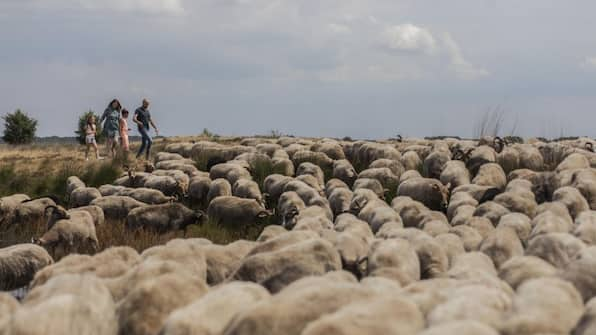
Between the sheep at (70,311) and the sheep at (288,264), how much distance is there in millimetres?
1711

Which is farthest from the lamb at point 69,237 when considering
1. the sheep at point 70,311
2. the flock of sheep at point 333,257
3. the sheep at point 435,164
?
the sheep at point 435,164

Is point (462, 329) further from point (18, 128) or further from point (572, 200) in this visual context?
point (18, 128)

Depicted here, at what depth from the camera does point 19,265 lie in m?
11.2

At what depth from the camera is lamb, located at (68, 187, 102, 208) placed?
19125mm

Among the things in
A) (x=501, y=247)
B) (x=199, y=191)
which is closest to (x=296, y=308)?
(x=501, y=247)

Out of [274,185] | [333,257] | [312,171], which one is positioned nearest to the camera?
[333,257]

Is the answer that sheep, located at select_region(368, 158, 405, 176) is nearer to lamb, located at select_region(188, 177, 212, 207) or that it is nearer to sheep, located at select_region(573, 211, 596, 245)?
lamb, located at select_region(188, 177, 212, 207)

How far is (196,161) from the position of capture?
2548 cm

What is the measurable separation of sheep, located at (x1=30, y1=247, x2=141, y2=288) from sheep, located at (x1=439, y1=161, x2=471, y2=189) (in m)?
9.80

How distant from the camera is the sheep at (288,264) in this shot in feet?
27.2

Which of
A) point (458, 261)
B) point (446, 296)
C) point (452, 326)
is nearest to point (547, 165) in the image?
point (458, 261)

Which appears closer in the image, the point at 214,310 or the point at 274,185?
the point at 214,310

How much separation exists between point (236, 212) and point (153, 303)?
10.1 m

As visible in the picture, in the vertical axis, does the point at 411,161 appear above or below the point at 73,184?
above
